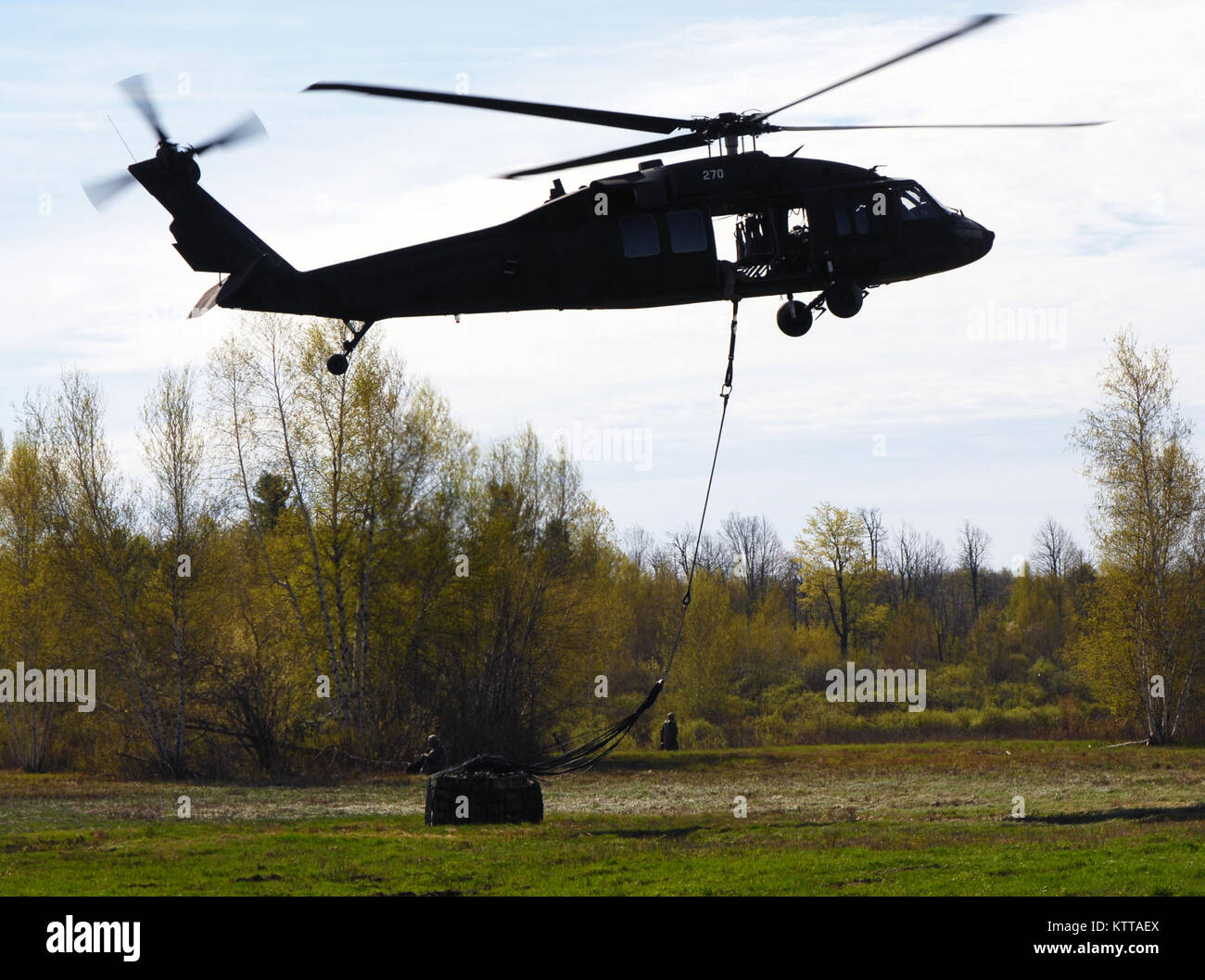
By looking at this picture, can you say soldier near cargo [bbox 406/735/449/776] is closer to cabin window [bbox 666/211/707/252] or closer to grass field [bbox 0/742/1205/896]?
grass field [bbox 0/742/1205/896]

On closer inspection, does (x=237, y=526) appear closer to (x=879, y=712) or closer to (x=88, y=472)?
(x=88, y=472)

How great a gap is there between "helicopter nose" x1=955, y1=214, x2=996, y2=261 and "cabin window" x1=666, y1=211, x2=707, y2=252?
15.7 ft

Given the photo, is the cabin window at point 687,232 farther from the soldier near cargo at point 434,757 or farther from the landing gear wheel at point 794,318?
the soldier near cargo at point 434,757

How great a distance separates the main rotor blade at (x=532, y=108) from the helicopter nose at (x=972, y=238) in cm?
538

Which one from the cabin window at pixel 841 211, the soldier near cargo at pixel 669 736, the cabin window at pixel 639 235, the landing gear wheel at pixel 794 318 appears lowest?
the soldier near cargo at pixel 669 736

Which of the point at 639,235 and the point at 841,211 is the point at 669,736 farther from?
the point at 639,235

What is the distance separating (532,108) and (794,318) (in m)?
5.58

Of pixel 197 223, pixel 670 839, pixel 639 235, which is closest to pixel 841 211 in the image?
pixel 639 235

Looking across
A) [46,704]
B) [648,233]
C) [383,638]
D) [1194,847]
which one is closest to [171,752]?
[383,638]

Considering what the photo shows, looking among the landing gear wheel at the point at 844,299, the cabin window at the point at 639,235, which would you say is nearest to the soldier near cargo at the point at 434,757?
the cabin window at the point at 639,235

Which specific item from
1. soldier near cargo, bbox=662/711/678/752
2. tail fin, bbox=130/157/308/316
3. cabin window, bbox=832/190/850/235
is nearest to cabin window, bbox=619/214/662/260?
cabin window, bbox=832/190/850/235

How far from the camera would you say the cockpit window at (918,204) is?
2036 centimetres

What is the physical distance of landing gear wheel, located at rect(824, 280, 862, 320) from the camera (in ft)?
64.4

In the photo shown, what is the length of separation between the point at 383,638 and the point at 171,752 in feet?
27.5
